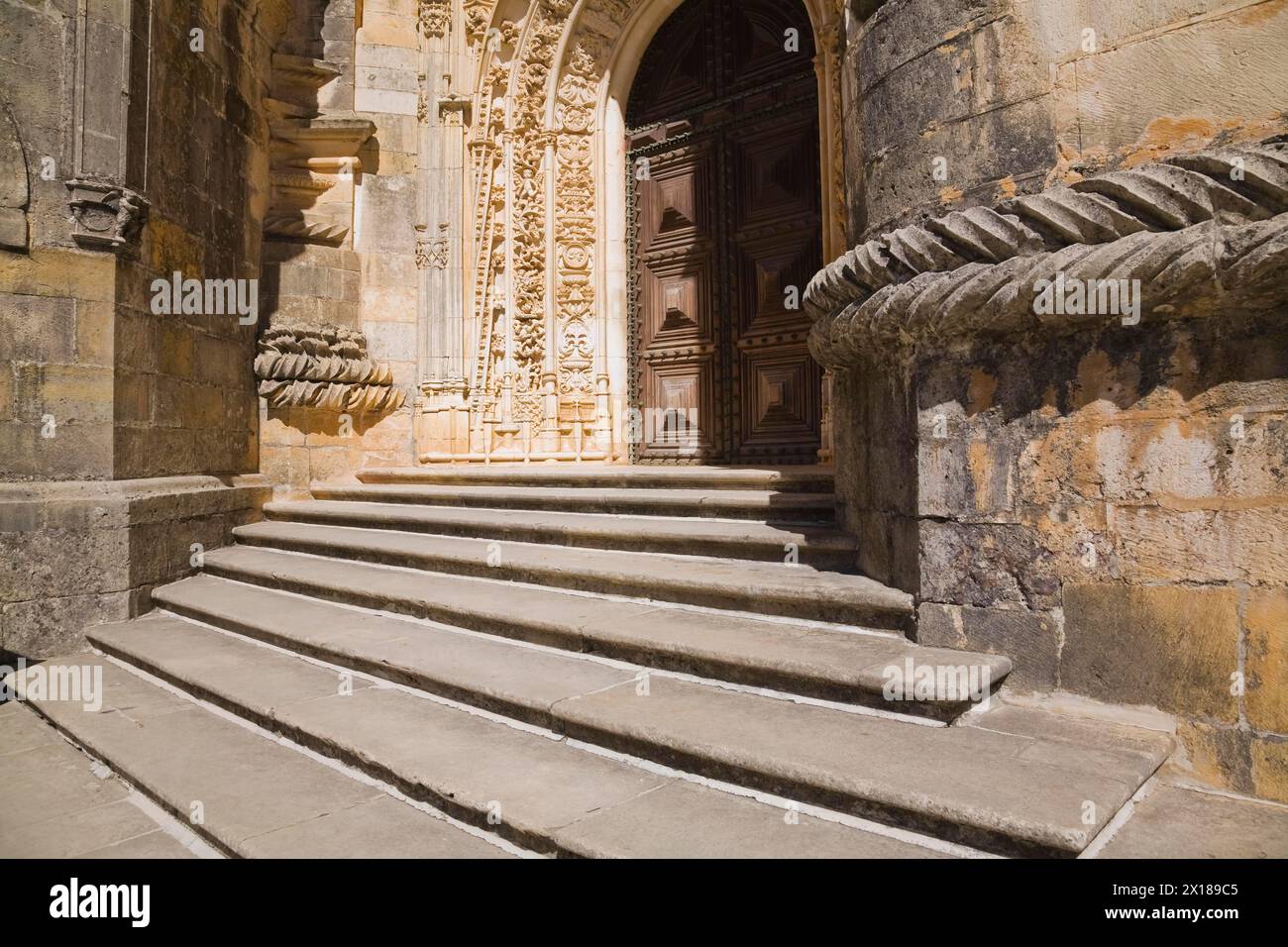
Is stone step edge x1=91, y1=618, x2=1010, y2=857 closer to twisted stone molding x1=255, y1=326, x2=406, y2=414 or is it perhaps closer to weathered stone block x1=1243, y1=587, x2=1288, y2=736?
weathered stone block x1=1243, y1=587, x2=1288, y2=736

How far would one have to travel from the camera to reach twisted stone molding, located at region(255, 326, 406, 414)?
6.70m

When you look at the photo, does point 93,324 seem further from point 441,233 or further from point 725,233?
point 725,233

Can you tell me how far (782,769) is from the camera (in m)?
2.09

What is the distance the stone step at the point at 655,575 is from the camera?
2957mm

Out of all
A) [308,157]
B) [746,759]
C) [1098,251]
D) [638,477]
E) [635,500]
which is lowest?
[746,759]

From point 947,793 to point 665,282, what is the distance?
6.12m

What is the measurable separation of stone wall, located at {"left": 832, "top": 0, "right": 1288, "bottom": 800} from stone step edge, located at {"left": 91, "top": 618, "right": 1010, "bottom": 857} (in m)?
0.80

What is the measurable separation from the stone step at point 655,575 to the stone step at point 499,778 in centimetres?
98

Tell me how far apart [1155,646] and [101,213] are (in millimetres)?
5804

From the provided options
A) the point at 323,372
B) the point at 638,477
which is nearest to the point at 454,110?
the point at 323,372

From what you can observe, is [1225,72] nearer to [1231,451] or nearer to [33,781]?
[1231,451]

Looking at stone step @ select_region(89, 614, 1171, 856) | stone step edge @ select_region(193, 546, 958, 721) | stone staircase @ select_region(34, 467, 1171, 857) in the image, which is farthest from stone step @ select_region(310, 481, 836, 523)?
stone step @ select_region(89, 614, 1171, 856)

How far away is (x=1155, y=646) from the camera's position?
2.27m
